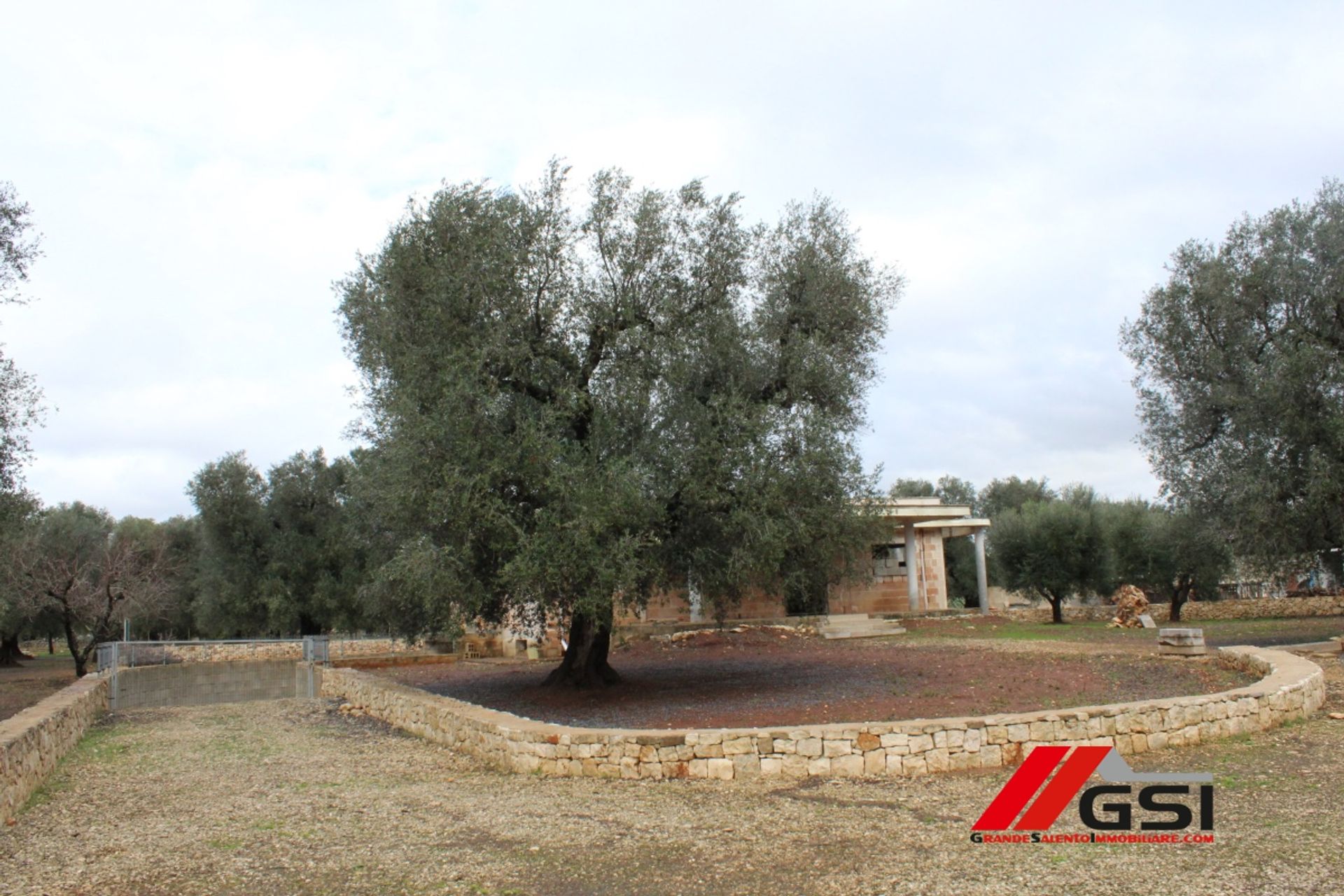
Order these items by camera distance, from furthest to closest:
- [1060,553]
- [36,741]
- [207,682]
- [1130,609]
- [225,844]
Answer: [1060,553]
[1130,609]
[207,682]
[36,741]
[225,844]

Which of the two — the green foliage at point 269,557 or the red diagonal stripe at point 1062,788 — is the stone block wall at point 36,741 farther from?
the green foliage at point 269,557

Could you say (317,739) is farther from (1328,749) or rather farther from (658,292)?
(1328,749)

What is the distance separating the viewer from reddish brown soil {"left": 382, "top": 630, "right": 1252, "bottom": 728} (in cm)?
1295

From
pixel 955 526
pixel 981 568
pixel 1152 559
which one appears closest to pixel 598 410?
pixel 955 526

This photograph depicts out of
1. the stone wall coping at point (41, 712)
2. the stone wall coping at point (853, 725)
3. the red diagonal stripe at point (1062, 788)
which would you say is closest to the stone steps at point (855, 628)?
the stone wall coping at point (853, 725)

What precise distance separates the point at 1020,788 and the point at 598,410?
8.42 m

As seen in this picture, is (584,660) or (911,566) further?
(911,566)

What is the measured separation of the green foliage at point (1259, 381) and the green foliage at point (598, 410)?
Answer: 34.7ft

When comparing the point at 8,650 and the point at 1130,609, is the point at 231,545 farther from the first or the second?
the point at 1130,609

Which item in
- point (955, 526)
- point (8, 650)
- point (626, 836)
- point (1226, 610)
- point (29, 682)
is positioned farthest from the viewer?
point (8, 650)

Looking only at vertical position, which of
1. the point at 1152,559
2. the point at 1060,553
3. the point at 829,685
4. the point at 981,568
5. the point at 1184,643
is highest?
the point at 1060,553

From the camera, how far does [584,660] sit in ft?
57.3

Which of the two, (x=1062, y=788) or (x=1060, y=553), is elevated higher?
(x=1060, y=553)

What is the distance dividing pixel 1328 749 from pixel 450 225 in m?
13.7
